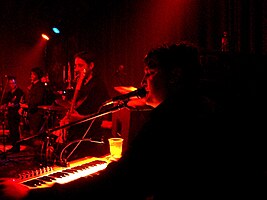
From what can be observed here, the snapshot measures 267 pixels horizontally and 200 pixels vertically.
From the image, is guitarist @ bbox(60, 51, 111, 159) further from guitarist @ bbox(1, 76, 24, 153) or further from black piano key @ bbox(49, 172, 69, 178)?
guitarist @ bbox(1, 76, 24, 153)

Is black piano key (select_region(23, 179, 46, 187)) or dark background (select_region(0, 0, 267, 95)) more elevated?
dark background (select_region(0, 0, 267, 95))

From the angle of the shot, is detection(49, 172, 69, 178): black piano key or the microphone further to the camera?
detection(49, 172, 69, 178): black piano key

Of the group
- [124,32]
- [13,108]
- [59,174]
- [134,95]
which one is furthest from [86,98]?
[13,108]

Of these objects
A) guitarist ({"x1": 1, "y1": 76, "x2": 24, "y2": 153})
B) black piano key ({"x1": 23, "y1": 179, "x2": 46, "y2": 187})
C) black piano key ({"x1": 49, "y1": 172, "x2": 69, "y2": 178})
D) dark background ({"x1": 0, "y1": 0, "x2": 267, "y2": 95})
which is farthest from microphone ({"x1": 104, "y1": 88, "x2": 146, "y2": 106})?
guitarist ({"x1": 1, "y1": 76, "x2": 24, "y2": 153})

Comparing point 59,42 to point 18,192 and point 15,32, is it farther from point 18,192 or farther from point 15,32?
point 18,192

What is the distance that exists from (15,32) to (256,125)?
1394 cm

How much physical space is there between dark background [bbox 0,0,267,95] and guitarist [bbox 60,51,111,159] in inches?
56.6

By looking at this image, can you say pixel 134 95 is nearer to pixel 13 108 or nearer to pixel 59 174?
pixel 59 174

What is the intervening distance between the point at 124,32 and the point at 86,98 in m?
5.56

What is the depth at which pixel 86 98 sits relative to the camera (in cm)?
398

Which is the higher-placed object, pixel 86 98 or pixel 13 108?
pixel 86 98

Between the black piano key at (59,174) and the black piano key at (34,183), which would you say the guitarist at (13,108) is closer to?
the black piano key at (59,174)

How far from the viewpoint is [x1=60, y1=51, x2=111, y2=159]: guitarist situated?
3.88 m

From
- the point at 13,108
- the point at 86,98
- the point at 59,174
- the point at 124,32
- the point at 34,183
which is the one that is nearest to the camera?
the point at 34,183
